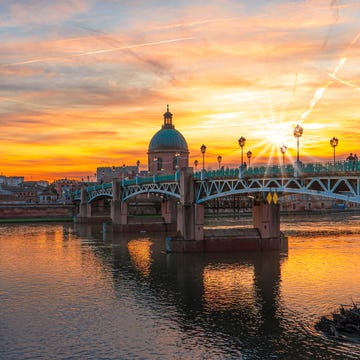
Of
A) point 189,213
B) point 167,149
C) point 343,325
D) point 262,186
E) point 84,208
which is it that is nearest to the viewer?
point 343,325

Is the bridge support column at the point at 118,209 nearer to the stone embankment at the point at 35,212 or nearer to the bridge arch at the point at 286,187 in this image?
the bridge arch at the point at 286,187

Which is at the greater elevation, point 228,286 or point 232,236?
point 232,236

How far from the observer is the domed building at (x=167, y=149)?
177250 millimetres

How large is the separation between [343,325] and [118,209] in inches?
3056

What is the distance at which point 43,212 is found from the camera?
14700 cm

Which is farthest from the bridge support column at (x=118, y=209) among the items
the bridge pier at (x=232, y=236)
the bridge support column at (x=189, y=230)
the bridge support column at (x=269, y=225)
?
the bridge support column at (x=269, y=225)

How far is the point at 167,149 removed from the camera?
178m

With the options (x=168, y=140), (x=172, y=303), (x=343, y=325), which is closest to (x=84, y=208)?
(x=168, y=140)

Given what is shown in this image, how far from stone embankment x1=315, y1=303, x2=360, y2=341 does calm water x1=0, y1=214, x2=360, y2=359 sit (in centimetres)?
86

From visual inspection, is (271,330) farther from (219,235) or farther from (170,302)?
(219,235)

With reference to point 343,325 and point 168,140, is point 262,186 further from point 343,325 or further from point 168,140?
point 168,140

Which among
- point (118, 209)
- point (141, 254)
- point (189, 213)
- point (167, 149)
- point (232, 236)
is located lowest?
point (141, 254)

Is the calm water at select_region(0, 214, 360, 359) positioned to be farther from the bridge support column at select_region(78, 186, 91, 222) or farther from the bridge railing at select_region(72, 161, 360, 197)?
the bridge support column at select_region(78, 186, 91, 222)

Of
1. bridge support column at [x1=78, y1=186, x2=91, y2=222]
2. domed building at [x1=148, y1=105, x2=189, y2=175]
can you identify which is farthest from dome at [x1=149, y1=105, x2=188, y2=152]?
bridge support column at [x1=78, y1=186, x2=91, y2=222]
